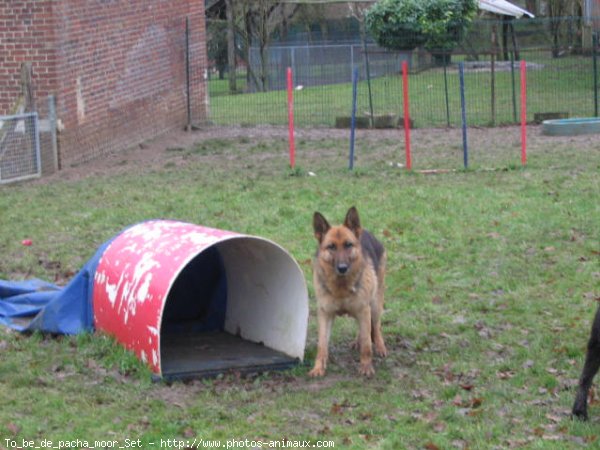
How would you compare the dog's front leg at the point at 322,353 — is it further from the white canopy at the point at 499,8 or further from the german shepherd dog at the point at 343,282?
the white canopy at the point at 499,8

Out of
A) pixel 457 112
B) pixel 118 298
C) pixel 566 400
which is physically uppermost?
pixel 457 112

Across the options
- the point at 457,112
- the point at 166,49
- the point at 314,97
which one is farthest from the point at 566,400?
the point at 314,97

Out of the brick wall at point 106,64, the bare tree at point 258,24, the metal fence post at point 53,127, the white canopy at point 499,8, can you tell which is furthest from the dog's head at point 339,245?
the white canopy at point 499,8

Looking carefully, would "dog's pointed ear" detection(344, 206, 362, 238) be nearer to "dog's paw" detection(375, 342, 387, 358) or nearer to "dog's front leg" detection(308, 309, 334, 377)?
"dog's front leg" detection(308, 309, 334, 377)

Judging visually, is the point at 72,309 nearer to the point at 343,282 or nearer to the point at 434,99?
the point at 343,282

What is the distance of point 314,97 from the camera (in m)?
29.1

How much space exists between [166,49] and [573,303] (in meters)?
14.4

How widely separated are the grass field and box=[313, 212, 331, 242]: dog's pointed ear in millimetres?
1029

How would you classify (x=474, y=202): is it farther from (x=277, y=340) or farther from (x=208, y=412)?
(x=208, y=412)

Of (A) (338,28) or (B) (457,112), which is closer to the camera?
(B) (457,112)

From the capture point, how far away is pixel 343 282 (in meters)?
7.60

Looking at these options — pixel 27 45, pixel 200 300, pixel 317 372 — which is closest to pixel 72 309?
pixel 200 300

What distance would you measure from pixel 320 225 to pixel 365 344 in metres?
0.93

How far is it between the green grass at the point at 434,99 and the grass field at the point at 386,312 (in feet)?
21.9
